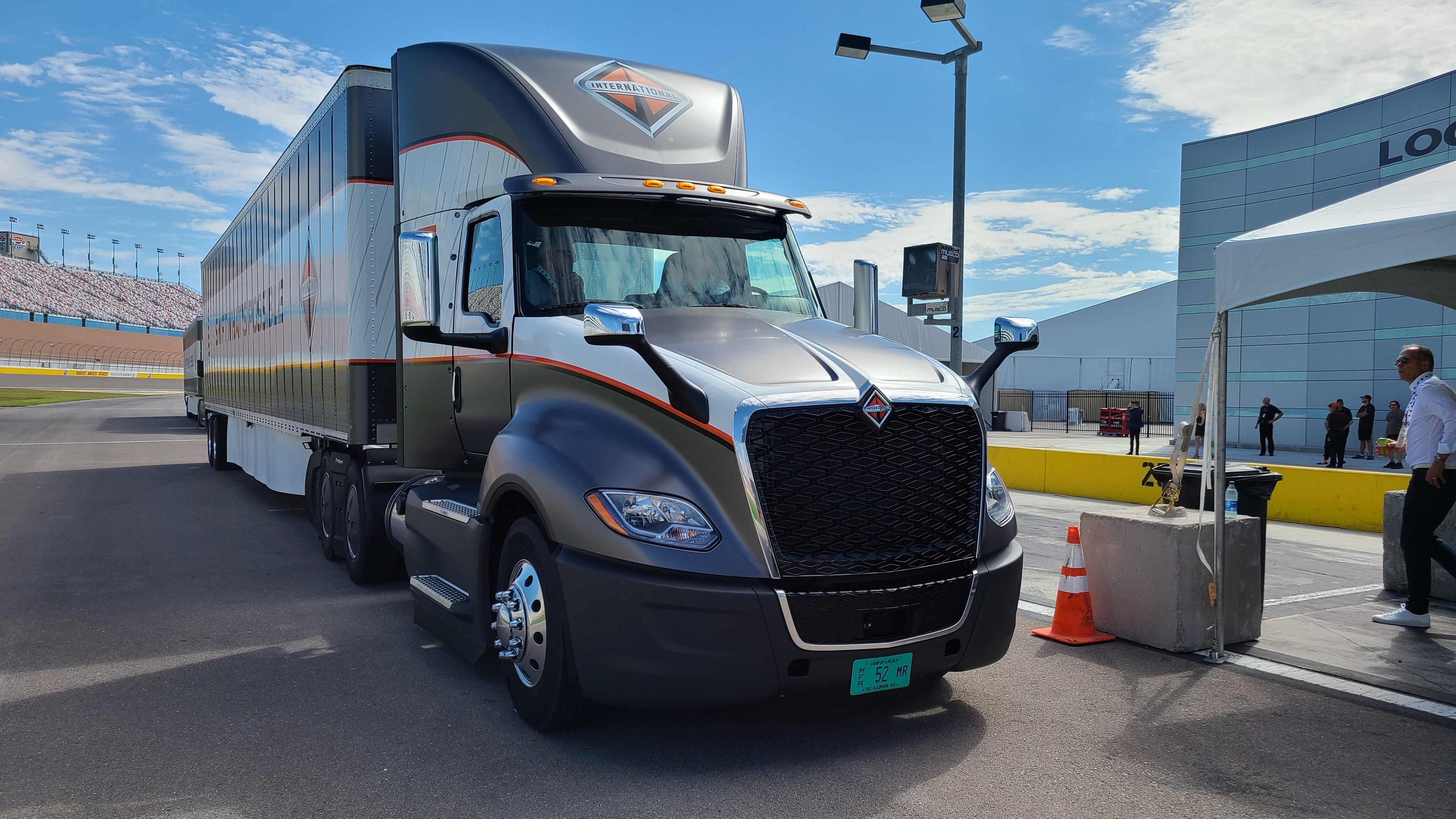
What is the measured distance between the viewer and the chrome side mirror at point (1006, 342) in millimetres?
5215

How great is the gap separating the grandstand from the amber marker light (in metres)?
108

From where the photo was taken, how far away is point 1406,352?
679 centimetres

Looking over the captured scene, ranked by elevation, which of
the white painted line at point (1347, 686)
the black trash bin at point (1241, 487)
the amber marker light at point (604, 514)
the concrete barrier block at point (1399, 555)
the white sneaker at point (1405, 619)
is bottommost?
the white painted line at point (1347, 686)

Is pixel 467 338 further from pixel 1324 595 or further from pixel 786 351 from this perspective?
pixel 1324 595

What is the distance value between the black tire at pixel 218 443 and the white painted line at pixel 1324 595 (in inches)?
604

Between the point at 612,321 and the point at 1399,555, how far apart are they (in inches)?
290

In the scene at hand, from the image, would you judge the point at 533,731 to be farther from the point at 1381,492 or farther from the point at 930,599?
the point at 1381,492

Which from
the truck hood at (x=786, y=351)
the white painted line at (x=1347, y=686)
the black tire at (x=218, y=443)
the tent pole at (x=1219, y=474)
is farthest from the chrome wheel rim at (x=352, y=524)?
the black tire at (x=218, y=443)

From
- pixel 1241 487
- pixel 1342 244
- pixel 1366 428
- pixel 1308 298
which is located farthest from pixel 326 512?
pixel 1366 428

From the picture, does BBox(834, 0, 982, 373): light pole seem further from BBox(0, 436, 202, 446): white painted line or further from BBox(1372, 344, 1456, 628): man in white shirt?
BBox(0, 436, 202, 446): white painted line

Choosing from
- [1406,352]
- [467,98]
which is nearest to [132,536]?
[467,98]

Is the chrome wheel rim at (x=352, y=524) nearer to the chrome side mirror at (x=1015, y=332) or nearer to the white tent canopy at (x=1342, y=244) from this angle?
the chrome side mirror at (x=1015, y=332)

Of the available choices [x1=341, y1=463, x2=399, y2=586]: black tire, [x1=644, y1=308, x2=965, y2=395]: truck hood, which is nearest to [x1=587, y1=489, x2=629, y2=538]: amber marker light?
[x1=644, y1=308, x2=965, y2=395]: truck hood

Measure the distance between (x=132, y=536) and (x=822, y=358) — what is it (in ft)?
30.0
